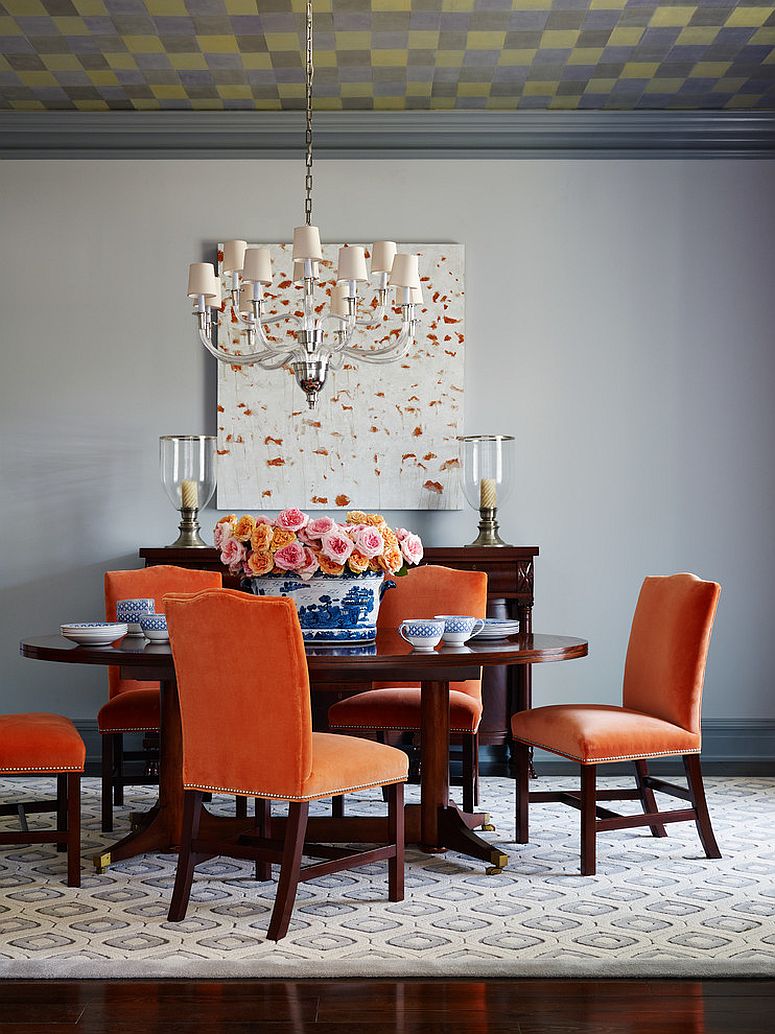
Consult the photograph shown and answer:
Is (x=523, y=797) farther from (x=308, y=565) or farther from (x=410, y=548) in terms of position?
(x=308, y=565)

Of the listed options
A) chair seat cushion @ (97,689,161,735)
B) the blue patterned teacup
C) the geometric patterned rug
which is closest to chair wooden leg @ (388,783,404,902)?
the geometric patterned rug

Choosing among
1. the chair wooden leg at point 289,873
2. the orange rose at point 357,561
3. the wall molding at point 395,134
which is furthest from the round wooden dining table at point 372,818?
the wall molding at point 395,134

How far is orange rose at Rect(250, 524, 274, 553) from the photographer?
338cm

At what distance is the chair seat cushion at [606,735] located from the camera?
3520mm

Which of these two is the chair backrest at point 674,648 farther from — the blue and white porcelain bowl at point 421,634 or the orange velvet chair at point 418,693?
the blue and white porcelain bowl at point 421,634

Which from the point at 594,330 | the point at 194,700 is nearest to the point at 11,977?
the point at 194,700

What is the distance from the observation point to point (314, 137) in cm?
529

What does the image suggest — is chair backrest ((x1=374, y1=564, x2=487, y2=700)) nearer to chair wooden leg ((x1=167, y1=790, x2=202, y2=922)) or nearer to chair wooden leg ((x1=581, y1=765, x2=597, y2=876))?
chair wooden leg ((x1=581, y1=765, x2=597, y2=876))

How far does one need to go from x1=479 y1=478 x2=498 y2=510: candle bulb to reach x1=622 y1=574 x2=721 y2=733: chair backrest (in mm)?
1183

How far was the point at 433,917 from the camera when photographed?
3092 mm

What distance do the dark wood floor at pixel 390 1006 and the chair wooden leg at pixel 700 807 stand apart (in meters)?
1.10

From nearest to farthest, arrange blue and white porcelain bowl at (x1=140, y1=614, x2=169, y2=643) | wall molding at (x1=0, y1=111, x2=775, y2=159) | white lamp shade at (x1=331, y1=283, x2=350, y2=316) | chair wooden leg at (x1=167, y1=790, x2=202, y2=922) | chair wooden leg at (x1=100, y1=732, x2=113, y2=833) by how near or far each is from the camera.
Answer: chair wooden leg at (x1=167, y1=790, x2=202, y2=922) < blue and white porcelain bowl at (x1=140, y1=614, x2=169, y2=643) < white lamp shade at (x1=331, y1=283, x2=350, y2=316) < chair wooden leg at (x1=100, y1=732, x2=113, y2=833) < wall molding at (x1=0, y1=111, x2=775, y2=159)

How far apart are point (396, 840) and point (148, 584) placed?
5.71ft

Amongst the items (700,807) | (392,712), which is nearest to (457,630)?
(392,712)
